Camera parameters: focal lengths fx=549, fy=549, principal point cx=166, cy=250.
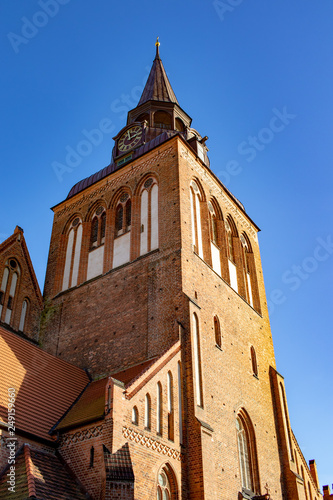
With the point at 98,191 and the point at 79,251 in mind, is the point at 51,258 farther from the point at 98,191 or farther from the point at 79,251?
the point at 98,191

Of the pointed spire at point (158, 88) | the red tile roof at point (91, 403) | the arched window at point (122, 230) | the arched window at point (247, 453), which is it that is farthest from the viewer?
the pointed spire at point (158, 88)

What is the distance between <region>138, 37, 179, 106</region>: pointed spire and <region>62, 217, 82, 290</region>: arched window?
7.28 meters

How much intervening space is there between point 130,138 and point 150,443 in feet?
46.7

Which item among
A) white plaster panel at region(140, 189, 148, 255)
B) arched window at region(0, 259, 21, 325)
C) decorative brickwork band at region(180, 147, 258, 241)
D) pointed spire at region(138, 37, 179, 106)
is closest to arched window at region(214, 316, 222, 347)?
white plaster panel at region(140, 189, 148, 255)

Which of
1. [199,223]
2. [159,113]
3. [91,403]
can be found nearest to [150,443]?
[91,403]

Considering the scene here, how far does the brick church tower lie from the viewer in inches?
508

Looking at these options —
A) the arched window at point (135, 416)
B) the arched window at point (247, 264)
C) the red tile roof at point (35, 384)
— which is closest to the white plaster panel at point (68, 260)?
the red tile roof at point (35, 384)

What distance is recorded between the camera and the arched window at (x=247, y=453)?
15.9m

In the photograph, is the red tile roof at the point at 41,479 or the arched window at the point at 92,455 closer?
the red tile roof at the point at 41,479

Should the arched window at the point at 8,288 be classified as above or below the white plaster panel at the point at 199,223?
below

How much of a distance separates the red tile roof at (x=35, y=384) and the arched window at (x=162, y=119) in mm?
12021

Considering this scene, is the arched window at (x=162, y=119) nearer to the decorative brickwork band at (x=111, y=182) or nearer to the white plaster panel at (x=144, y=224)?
the decorative brickwork band at (x=111, y=182)

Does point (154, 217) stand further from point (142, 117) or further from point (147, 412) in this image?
point (147, 412)

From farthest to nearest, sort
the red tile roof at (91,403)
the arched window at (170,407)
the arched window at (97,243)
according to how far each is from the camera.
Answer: the arched window at (97,243) < the arched window at (170,407) < the red tile roof at (91,403)
